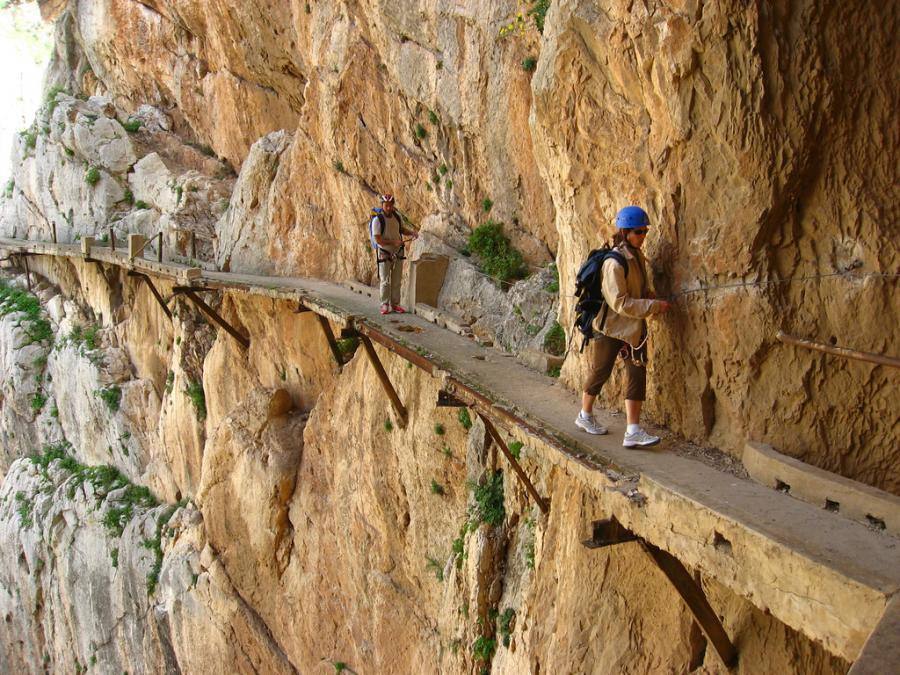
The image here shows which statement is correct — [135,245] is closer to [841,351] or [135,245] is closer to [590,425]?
[590,425]

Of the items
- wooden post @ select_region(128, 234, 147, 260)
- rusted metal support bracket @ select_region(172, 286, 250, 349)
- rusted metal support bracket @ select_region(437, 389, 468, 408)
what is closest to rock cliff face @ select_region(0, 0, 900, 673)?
rusted metal support bracket @ select_region(172, 286, 250, 349)

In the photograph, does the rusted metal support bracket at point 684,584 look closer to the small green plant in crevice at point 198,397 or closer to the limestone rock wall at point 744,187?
the limestone rock wall at point 744,187

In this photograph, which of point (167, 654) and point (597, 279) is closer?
point (597, 279)

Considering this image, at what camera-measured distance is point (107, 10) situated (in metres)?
22.5

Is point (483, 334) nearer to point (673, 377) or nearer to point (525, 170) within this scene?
point (525, 170)

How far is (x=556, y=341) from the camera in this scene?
7.96 metres

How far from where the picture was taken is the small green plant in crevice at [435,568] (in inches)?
347

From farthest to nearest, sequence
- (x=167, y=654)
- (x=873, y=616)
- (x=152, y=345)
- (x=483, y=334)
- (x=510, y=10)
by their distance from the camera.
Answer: (x=152, y=345) < (x=167, y=654) < (x=510, y=10) < (x=483, y=334) < (x=873, y=616)

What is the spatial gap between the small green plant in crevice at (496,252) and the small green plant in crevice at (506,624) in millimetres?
4773

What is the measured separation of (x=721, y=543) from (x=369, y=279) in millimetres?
10651

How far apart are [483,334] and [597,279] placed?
4.00 m

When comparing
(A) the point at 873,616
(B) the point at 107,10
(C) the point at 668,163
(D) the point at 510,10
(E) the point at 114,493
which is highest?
(B) the point at 107,10

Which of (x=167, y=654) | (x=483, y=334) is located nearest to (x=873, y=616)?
(x=483, y=334)

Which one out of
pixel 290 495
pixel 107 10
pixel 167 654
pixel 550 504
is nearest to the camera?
pixel 550 504
